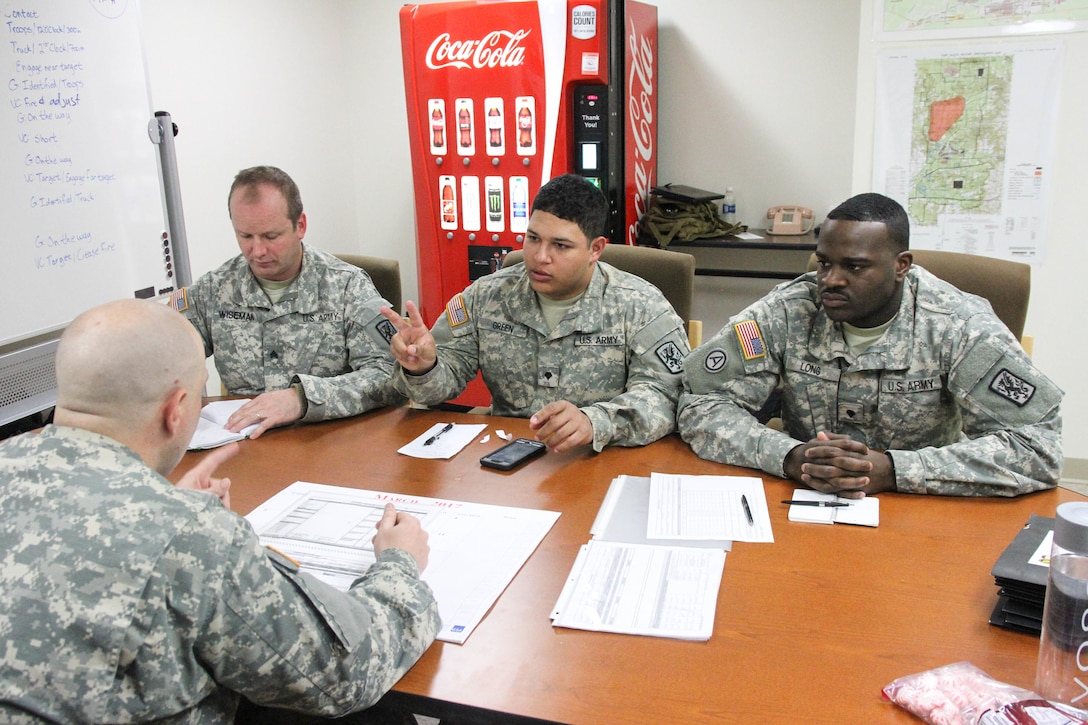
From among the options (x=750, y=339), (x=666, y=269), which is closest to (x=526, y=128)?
(x=666, y=269)

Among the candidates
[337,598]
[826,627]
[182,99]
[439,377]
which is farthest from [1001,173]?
[182,99]

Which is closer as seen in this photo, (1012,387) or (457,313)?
(1012,387)

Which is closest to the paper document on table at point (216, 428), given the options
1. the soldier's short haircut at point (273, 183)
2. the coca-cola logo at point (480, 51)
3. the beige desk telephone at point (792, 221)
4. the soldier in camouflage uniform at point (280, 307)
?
the soldier in camouflage uniform at point (280, 307)

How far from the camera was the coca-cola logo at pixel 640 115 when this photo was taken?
3643mm

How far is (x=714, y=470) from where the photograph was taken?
1729 mm

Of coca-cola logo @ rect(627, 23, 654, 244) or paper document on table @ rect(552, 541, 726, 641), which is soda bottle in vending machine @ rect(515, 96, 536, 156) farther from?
paper document on table @ rect(552, 541, 726, 641)

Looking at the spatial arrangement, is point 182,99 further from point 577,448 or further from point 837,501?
point 837,501

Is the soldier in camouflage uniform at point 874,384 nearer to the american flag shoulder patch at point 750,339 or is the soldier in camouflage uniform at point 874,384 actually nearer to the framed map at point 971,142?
the american flag shoulder patch at point 750,339

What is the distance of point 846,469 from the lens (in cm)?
155

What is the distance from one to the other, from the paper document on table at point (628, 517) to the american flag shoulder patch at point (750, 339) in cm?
42

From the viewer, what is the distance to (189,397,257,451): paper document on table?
1899 mm

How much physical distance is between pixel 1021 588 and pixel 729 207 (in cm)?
299

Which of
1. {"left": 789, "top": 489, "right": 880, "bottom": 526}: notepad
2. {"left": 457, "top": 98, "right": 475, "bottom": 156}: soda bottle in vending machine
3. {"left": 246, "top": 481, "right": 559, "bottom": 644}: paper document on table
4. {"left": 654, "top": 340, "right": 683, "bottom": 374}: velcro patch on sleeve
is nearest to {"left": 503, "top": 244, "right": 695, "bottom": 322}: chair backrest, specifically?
{"left": 654, "top": 340, "right": 683, "bottom": 374}: velcro patch on sleeve

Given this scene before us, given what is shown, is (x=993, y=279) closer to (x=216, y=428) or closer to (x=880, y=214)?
(x=880, y=214)
